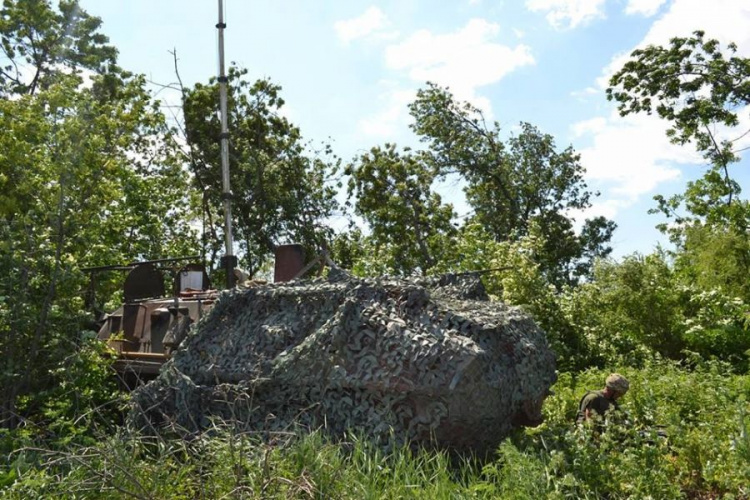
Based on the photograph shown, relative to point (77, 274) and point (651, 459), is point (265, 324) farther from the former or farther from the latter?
point (651, 459)

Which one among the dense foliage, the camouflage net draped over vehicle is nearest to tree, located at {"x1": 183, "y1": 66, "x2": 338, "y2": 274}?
the dense foliage

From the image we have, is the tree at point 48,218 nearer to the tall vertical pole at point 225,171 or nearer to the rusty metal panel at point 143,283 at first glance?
the rusty metal panel at point 143,283

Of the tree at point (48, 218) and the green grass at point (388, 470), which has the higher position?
the tree at point (48, 218)

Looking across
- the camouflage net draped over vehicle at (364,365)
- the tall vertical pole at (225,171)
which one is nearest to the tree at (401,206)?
the tall vertical pole at (225,171)

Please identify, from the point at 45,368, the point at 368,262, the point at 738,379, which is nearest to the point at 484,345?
the point at 738,379

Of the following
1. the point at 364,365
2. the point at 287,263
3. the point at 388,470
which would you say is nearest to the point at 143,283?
the point at 287,263

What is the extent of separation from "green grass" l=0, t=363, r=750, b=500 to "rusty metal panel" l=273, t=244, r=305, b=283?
409 cm

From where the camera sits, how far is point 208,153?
27.6m

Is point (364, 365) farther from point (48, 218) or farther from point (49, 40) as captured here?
point (49, 40)

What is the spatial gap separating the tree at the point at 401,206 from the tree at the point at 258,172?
139cm

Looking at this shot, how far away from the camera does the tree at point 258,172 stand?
27.3 m

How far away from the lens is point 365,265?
Answer: 21.4m

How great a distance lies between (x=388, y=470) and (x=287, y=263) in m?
5.45

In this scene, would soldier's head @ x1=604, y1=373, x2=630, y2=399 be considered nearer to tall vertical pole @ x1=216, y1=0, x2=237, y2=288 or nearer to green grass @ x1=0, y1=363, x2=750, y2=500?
green grass @ x1=0, y1=363, x2=750, y2=500
